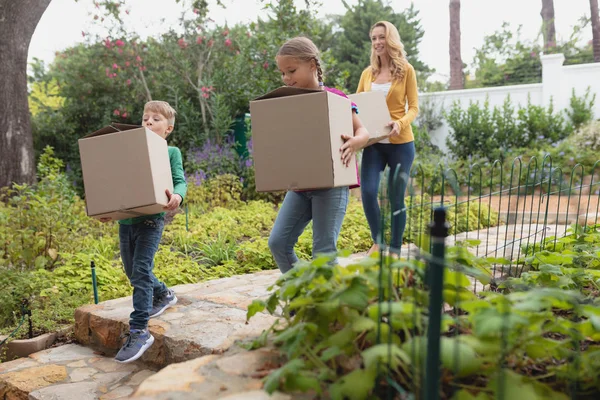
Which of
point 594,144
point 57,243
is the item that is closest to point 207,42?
point 57,243

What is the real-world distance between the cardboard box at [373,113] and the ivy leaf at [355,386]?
73.1 inches

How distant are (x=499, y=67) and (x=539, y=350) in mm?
19012

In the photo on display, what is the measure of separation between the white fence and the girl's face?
386 inches

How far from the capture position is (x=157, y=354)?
8.50 ft

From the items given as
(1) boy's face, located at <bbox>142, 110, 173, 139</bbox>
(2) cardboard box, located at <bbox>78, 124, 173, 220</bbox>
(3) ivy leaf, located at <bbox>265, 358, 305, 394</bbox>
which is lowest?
(3) ivy leaf, located at <bbox>265, 358, 305, 394</bbox>

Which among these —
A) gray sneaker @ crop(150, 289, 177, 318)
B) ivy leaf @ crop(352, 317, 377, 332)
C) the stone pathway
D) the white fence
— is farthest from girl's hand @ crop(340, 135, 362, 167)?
the white fence

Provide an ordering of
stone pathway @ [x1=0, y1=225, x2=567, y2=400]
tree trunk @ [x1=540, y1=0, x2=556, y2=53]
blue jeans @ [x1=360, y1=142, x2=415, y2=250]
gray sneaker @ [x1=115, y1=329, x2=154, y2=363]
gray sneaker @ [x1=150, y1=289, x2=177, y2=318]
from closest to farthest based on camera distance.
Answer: stone pathway @ [x1=0, y1=225, x2=567, y2=400] < gray sneaker @ [x1=115, y1=329, x2=154, y2=363] < gray sneaker @ [x1=150, y1=289, x2=177, y2=318] < blue jeans @ [x1=360, y1=142, x2=415, y2=250] < tree trunk @ [x1=540, y1=0, x2=556, y2=53]

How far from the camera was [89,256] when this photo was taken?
13.0 ft

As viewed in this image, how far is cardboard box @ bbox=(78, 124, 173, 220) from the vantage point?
2.24 meters

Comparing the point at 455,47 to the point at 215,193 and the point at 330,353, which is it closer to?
the point at 215,193

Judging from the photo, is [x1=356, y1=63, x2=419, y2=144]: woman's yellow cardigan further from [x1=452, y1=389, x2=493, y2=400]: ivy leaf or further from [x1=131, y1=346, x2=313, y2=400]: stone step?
[x1=452, y1=389, x2=493, y2=400]: ivy leaf

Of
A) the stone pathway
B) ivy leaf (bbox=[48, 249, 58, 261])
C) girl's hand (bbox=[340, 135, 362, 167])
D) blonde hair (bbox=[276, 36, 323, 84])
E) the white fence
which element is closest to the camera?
the stone pathway

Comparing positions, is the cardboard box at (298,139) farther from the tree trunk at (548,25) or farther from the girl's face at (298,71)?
the tree trunk at (548,25)

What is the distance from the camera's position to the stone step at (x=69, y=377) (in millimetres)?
2426
